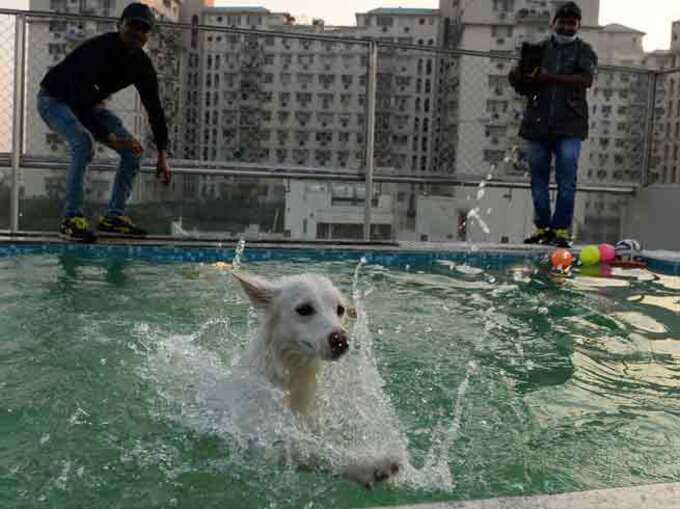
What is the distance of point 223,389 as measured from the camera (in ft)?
10.5

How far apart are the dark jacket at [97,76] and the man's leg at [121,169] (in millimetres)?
153

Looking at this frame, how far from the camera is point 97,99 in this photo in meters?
7.22

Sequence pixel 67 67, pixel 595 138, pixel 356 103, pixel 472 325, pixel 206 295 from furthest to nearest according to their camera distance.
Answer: pixel 595 138
pixel 356 103
pixel 67 67
pixel 206 295
pixel 472 325

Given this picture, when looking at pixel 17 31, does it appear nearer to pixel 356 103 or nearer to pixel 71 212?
pixel 71 212

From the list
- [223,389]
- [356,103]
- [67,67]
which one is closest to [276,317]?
[223,389]

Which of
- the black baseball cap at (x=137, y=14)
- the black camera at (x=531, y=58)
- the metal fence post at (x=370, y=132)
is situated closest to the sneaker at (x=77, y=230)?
the black baseball cap at (x=137, y=14)

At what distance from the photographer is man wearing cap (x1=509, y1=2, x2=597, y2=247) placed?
8.47 m

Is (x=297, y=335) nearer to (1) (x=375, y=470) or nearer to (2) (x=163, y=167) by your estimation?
(1) (x=375, y=470)

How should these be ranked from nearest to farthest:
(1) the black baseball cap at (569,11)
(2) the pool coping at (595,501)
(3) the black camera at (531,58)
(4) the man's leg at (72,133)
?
(2) the pool coping at (595,501), (4) the man's leg at (72,133), (1) the black baseball cap at (569,11), (3) the black camera at (531,58)

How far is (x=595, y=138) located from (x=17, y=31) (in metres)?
8.94

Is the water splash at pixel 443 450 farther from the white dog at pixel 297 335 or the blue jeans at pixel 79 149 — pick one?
the blue jeans at pixel 79 149

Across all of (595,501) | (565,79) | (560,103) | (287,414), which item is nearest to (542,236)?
(560,103)

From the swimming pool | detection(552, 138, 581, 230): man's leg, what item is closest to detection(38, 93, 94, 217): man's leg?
the swimming pool

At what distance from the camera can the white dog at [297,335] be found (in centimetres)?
296
